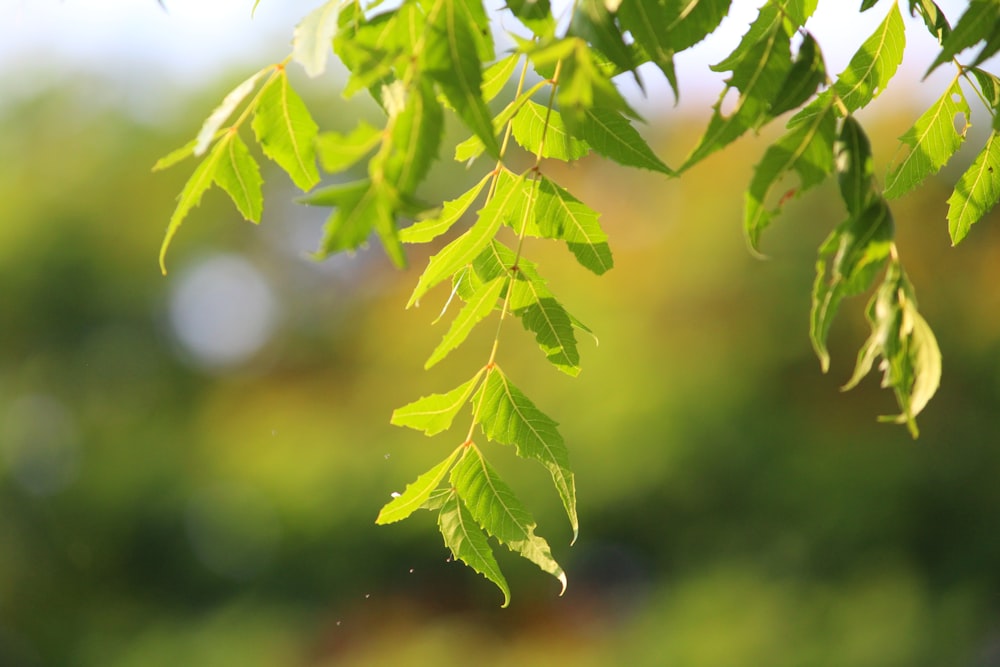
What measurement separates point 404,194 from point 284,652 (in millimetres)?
10791

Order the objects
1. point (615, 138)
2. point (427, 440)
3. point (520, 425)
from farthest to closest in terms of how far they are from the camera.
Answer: point (427, 440)
point (520, 425)
point (615, 138)

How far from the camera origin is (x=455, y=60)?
→ 26.0 inches

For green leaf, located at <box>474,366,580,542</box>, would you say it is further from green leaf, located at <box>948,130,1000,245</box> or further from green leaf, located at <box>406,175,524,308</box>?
green leaf, located at <box>948,130,1000,245</box>

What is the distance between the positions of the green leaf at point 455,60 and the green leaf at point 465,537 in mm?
466

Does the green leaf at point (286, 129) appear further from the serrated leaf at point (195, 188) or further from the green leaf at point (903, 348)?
the green leaf at point (903, 348)

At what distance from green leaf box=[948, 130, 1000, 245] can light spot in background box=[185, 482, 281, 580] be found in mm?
11072

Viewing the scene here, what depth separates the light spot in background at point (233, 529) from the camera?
11.5m

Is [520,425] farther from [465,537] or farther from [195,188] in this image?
[195,188]

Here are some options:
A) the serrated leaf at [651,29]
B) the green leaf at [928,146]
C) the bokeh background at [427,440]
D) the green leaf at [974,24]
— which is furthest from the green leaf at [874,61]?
the bokeh background at [427,440]

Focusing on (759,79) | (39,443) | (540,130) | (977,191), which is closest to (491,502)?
(540,130)

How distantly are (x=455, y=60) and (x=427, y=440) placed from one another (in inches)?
A: 410

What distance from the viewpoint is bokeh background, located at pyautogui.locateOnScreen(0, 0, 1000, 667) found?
9508mm

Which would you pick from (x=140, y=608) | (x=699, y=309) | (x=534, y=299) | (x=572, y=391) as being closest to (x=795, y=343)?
(x=699, y=309)

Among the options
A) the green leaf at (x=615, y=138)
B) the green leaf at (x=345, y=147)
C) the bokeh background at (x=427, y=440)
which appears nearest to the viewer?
the green leaf at (x=345, y=147)
